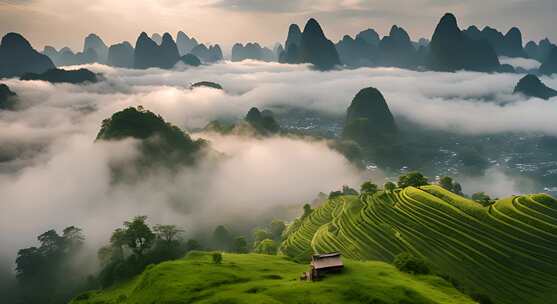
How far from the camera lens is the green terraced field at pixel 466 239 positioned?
58.1 metres

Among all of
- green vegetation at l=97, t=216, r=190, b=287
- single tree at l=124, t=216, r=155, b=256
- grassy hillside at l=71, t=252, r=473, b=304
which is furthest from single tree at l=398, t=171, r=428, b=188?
single tree at l=124, t=216, r=155, b=256

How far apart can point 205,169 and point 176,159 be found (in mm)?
11322

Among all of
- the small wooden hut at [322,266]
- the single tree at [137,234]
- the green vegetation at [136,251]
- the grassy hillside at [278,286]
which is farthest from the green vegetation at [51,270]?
the small wooden hut at [322,266]

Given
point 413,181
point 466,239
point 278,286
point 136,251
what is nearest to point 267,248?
point 136,251

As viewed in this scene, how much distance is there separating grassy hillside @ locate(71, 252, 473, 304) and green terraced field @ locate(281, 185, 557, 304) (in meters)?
18.5

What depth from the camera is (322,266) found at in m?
40.2

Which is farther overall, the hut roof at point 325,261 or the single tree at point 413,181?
the single tree at point 413,181

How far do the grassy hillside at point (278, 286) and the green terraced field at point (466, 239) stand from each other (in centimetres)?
1854

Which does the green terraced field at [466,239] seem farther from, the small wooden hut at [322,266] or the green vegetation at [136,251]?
the green vegetation at [136,251]

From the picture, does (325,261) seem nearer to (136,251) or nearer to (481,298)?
(481,298)

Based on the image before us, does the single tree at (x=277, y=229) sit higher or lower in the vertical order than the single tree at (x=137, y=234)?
lower

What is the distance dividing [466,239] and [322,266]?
36.4 meters

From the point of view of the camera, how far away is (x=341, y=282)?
37656mm

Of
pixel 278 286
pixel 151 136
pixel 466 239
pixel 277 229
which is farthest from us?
pixel 151 136
